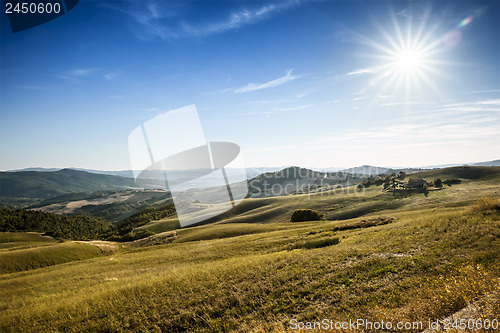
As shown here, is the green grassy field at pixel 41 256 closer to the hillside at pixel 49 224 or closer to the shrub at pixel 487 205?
the shrub at pixel 487 205

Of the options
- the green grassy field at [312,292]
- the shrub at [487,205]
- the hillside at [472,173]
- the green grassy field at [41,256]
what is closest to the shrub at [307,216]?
the shrub at [487,205]

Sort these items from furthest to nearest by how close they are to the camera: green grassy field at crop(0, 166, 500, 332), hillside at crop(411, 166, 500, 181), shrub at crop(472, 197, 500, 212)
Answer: hillside at crop(411, 166, 500, 181) → shrub at crop(472, 197, 500, 212) → green grassy field at crop(0, 166, 500, 332)

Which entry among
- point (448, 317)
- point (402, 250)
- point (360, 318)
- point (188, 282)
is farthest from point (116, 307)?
point (402, 250)

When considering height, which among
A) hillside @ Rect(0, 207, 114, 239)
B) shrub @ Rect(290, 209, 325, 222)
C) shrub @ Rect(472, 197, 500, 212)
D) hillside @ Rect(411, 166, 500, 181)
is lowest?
hillside @ Rect(0, 207, 114, 239)

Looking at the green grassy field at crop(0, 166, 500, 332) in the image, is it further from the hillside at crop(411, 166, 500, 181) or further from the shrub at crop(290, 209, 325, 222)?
the hillside at crop(411, 166, 500, 181)

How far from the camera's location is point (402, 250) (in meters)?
15.0

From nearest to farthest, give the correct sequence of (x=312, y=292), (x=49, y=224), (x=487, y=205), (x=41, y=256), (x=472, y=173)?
(x=312, y=292)
(x=487, y=205)
(x=41, y=256)
(x=472, y=173)
(x=49, y=224)

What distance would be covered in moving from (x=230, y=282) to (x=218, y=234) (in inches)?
1532

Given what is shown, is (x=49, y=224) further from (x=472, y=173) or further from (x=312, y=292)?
(x=472, y=173)

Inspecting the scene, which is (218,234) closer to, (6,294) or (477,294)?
(6,294)

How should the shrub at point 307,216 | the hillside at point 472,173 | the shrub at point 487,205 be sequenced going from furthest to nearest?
the hillside at point 472,173
the shrub at point 307,216
the shrub at point 487,205

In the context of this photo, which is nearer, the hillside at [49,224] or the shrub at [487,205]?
the shrub at [487,205]

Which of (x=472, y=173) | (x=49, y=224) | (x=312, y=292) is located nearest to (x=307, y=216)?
(x=312, y=292)

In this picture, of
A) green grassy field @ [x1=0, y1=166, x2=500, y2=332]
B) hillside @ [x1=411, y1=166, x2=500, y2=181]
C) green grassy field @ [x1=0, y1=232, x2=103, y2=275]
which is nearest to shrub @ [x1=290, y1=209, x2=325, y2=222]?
green grassy field @ [x1=0, y1=166, x2=500, y2=332]
